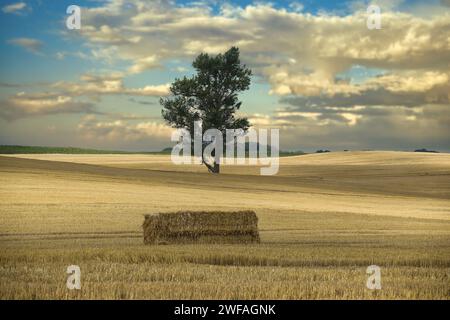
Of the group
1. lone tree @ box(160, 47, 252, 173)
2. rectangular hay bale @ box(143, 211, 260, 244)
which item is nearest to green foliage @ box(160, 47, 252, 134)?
lone tree @ box(160, 47, 252, 173)

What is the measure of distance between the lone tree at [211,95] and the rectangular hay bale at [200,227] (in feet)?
150

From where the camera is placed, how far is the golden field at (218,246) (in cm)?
1205

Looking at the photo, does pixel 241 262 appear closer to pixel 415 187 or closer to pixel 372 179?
pixel 415 187

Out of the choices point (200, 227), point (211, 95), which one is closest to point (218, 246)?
point (200, 227)

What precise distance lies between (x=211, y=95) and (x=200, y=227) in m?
48.5

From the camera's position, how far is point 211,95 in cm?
6981

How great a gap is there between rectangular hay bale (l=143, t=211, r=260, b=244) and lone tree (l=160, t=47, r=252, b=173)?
4585cm

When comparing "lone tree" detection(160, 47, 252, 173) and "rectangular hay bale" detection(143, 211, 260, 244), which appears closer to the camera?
"rectangular hay bale" detection(143, 211, 260, 244)

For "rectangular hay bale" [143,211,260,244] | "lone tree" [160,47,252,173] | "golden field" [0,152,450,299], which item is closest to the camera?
"golden field" [0,152,450,299]

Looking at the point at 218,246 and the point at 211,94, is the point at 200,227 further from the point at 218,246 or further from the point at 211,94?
the point at 211,94

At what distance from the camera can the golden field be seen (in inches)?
474

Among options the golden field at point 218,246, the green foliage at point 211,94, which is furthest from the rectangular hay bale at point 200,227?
the green foliage at point 211,94

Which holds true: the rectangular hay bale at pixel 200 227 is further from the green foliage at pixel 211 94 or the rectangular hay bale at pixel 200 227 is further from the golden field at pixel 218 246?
the green foliage at pixel 211 94

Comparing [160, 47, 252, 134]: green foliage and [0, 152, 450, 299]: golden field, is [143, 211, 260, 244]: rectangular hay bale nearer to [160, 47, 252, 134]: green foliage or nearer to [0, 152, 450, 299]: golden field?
[0, 152, 450, 299]: golden field
